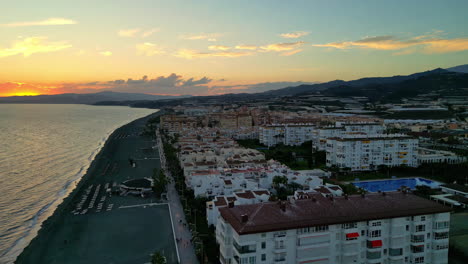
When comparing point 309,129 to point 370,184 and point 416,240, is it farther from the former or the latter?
point 416,240

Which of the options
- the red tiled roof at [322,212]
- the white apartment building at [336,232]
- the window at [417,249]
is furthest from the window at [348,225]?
the window at [417,249]

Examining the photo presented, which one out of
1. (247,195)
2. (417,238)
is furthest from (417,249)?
(247,195)

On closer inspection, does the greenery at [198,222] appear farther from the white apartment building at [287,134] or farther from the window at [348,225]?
the white apartment building at [287,134]

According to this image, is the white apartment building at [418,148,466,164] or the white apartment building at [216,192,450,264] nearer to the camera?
the white apartment building at [216,192,450,264]

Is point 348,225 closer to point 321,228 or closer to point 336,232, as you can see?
point 336,232

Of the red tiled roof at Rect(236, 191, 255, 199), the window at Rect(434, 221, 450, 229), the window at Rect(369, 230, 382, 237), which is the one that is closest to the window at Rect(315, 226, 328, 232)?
the window at Rect(369, 230, 382, 237)

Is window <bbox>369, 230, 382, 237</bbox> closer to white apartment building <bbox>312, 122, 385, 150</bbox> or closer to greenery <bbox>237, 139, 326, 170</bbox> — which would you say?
greenery <bbox>237, 139, 326, 170</bbox>
